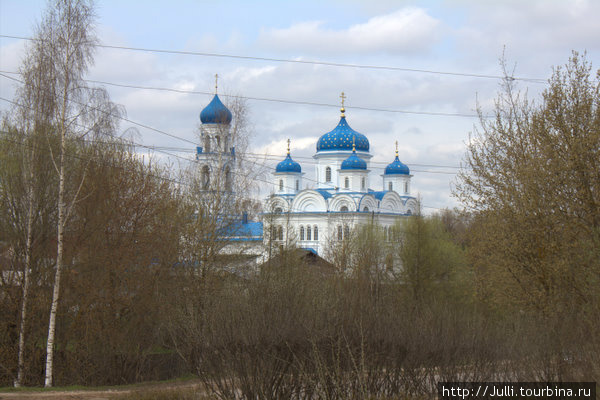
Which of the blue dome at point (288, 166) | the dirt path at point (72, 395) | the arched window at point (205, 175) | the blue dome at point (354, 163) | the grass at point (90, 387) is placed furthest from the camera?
the blue dome at point (288, 166)

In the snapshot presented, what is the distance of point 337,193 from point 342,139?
6430 mm

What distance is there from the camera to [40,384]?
16203mm

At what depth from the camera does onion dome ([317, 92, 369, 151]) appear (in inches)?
2211

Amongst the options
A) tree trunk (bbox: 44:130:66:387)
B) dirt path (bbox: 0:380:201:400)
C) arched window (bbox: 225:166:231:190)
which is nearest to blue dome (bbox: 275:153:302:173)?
arched window (bbox: 225:166:231:190)

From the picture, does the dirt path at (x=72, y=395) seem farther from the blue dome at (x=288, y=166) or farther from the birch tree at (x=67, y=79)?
the blue dome at (x=288, y=166)

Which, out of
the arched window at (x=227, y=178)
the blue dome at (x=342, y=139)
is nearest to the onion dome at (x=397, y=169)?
the blue dome at (x=342, y=139)

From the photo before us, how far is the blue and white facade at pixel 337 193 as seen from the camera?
5034 centimetres

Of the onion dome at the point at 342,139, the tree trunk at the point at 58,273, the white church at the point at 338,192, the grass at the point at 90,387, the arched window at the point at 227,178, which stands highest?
the onion dome at the point at 342,139

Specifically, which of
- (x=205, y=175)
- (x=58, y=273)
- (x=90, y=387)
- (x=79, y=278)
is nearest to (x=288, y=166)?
(x=205, y=175)

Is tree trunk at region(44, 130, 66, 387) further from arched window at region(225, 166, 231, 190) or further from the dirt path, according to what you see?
arched window at region(225, 166, 231, 190)

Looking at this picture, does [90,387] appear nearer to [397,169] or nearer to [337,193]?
[337,193]

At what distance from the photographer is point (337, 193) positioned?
51531mm

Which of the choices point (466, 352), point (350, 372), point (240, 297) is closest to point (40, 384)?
point (240, 297)

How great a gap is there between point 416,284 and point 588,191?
18.4 m
